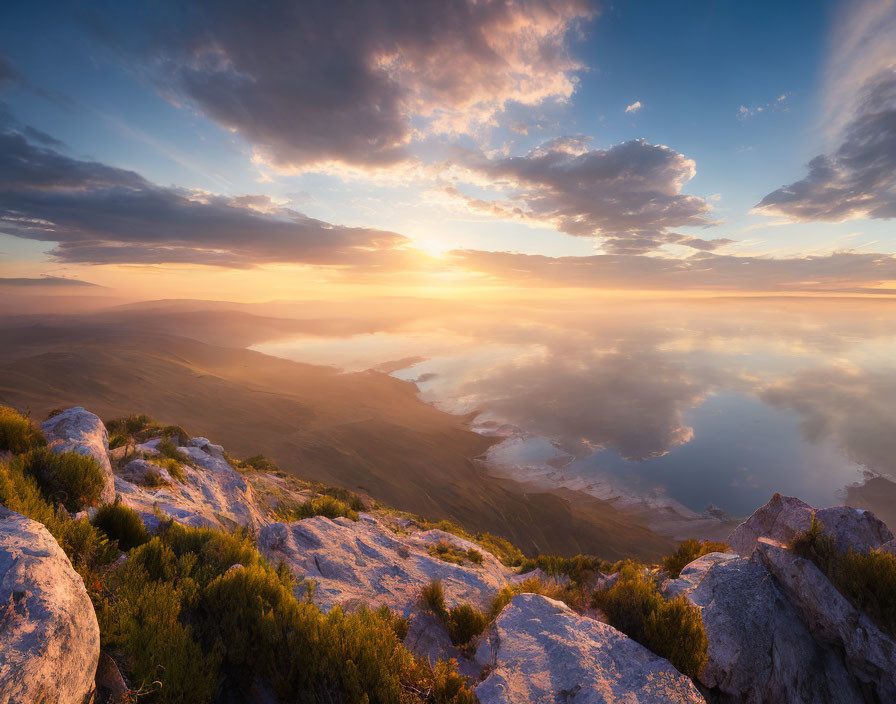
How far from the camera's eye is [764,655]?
16.4ft

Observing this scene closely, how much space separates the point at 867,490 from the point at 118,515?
Answer: 81705 millimetres

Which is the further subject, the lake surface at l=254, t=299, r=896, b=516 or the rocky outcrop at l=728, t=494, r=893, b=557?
the lake surface at l=254, t=299, r=896, b=516

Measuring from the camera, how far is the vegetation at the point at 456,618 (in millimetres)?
5559

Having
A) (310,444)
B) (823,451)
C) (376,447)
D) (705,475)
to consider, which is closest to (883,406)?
(823,451)

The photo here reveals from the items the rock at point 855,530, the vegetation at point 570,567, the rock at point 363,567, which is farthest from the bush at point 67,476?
the rock at point 855,530

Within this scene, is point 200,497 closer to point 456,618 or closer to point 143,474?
point 143,474

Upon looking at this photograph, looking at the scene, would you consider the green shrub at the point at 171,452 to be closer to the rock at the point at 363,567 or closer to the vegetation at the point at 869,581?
the rock at the point at 363,567

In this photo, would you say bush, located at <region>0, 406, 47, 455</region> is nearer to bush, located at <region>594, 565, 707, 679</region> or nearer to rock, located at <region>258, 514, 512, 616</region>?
rock, located at <region>258, 514, 512, 616</region>

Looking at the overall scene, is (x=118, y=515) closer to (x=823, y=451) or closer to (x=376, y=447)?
(x=376, y=447)

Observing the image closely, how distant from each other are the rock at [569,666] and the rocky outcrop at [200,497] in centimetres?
523

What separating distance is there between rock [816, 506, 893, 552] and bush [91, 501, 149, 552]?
1036 cm

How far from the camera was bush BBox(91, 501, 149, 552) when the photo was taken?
4.69 meters

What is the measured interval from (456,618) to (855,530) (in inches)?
268

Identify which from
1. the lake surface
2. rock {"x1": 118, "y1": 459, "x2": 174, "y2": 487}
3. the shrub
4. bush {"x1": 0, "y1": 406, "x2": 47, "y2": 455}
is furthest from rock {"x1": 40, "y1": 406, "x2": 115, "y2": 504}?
the lake surface
